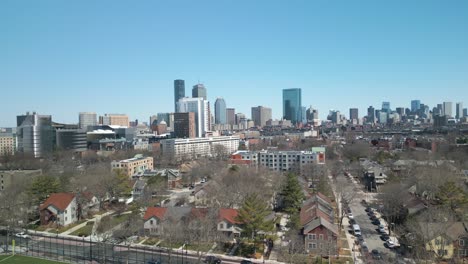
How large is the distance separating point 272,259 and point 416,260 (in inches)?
260

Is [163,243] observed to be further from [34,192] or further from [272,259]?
[34,192]

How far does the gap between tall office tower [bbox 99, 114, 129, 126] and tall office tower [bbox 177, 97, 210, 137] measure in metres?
38.9

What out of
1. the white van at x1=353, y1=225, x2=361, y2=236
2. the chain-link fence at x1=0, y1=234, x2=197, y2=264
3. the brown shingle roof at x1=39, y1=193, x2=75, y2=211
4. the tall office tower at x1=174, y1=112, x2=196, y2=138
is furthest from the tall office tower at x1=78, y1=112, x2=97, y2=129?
the white van at x1=353, y1=225, x2=361, y2=236

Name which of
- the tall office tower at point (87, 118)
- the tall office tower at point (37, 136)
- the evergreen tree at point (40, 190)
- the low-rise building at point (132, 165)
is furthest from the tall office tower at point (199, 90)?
the evergreen tree at point (40, 190)

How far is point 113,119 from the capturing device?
5753 inches

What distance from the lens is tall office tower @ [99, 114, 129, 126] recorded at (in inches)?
5645

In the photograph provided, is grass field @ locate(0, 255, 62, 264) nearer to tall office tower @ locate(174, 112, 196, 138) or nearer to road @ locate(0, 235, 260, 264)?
road @ locate(0, 235, 260, 264)

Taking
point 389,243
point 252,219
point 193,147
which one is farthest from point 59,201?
point 193,147

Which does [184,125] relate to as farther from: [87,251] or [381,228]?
[87,251]

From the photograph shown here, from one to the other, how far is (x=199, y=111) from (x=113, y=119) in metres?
50.2

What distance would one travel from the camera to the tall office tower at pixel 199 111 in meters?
111

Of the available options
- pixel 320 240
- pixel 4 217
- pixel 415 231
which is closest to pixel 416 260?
pixel 415 231

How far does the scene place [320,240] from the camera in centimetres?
1914

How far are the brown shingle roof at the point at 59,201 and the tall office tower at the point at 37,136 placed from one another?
41761mm
